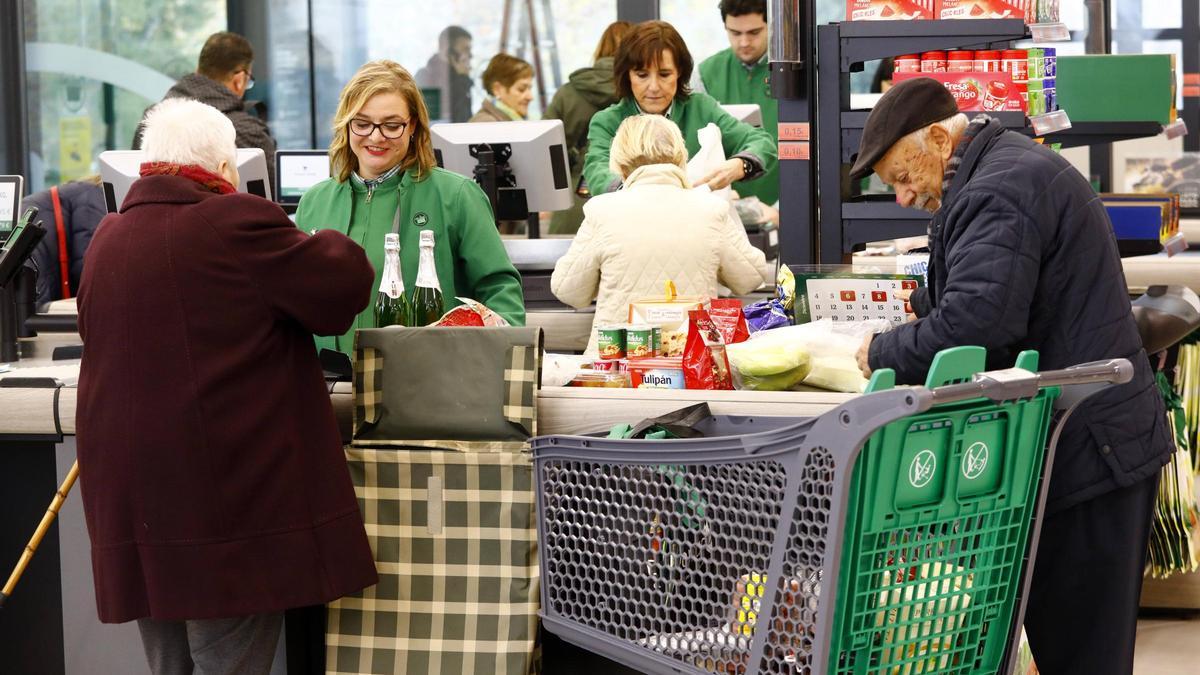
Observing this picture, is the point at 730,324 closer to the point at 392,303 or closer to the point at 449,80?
the point at 392,303

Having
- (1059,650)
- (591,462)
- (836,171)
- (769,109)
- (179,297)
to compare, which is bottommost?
(1059,650)

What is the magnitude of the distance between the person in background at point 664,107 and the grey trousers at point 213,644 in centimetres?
295

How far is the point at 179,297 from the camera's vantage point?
2369 mm

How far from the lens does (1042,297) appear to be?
255cm

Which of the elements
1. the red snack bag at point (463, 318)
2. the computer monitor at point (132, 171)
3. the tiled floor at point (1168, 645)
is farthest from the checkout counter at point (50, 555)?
the tiled floor at point (1168, 645)

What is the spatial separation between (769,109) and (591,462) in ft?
15.4

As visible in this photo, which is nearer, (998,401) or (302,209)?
(998,401)

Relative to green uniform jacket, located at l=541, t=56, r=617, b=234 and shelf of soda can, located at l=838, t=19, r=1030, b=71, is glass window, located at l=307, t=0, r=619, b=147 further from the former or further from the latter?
shelf of soda can, located at l=838, t=19, r=1030, b=71

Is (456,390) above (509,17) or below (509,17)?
below

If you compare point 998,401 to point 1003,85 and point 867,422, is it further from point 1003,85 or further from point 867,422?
point 1003,85

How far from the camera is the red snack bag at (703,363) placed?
2.67m

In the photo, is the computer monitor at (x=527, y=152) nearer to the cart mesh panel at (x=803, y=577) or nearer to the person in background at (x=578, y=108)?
the person in background at (x=578, y=108)

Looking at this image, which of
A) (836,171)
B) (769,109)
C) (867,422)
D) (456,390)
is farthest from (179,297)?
(769,109)

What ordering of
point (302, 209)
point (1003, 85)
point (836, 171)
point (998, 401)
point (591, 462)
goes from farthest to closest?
point (836, 171) < point (1003, 85) < point (302, 209) < point (591, 462) < point (998, 401)
